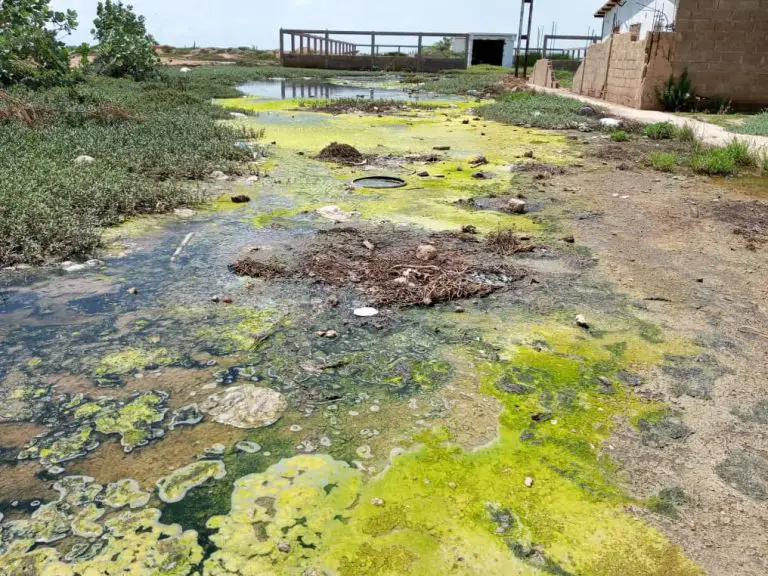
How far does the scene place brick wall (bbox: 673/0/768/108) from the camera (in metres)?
12.7

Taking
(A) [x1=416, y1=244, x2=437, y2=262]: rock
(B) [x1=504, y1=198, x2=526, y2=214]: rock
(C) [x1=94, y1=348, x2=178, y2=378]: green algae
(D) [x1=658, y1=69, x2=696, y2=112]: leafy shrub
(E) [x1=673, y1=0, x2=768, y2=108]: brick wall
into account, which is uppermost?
(E) [x1=673, y1=0, x2=768, y2=108]: brick wall

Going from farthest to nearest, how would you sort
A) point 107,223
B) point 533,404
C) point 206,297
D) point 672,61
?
point 672,61, point 107,223, point 206,297, point 533,404

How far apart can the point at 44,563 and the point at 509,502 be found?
143 centimetres

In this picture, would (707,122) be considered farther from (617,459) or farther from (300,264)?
(617,459)

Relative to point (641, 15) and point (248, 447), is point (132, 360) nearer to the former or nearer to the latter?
point (248, 447)

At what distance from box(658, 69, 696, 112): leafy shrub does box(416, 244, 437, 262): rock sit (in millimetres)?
11846

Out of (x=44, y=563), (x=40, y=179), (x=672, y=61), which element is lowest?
(x=44, y=563)

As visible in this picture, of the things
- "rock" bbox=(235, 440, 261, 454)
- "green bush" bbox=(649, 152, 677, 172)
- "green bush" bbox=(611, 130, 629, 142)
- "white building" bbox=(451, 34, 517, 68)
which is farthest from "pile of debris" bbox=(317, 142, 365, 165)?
"white building" bbox=(451, 34, 517, 68)

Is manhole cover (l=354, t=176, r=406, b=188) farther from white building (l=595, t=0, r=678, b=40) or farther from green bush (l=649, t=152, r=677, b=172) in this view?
white building (l=595, t=0, r=678, b=40)

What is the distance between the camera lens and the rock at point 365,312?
3.15 meters

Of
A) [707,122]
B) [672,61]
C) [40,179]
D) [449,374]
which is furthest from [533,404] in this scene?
[672,61]

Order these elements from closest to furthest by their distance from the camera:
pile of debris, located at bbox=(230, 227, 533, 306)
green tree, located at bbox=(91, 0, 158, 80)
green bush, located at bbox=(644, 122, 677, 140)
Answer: pile of debris, located at bbox=(230, 227, 533, 306)
green bush, located at bbox=(644, 122, 677, 140)
green tree, located at bbox=(91, 0, 158, 80)

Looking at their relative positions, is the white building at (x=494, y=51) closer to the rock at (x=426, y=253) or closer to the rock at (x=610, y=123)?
the rock at (x=610, y=123)

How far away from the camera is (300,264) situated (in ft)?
12.7
